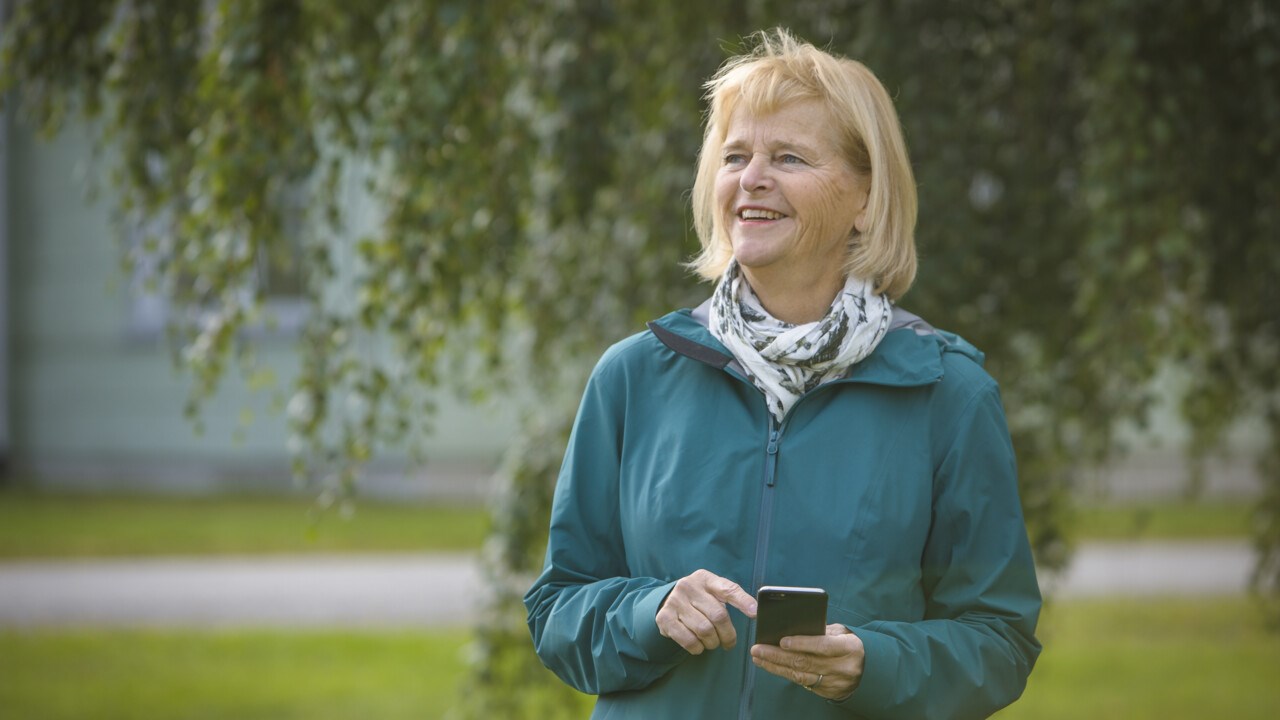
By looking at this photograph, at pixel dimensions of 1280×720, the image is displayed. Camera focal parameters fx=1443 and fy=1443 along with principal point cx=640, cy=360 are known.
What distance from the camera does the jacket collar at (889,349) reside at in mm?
1812

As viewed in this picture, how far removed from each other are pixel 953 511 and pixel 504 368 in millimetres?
2717

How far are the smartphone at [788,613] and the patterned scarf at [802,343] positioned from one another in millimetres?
283

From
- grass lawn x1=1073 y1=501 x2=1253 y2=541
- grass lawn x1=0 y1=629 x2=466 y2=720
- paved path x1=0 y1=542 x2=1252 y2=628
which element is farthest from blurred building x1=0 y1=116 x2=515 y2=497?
grass lawn x1=1073 y1=501 x2=1253 y2=541

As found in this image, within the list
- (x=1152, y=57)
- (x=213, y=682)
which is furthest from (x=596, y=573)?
(x=213, y=682)

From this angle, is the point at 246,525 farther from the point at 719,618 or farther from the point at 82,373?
the point at 719,618

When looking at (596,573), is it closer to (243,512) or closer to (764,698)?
(764,698)

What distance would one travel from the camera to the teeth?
1901mm

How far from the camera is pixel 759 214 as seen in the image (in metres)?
1.90

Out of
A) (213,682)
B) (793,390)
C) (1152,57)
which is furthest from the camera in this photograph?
(213,682)

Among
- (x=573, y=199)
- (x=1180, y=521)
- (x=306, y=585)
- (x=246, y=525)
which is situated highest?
(x=573, y=199)

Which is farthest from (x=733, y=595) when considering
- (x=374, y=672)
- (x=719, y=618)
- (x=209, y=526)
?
(x=209, y=526)

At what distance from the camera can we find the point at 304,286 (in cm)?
359

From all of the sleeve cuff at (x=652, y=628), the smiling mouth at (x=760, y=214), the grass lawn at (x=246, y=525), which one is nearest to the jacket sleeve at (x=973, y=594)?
the sleeve cuff at (x=652, y=628)

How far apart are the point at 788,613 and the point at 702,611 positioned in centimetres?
12
